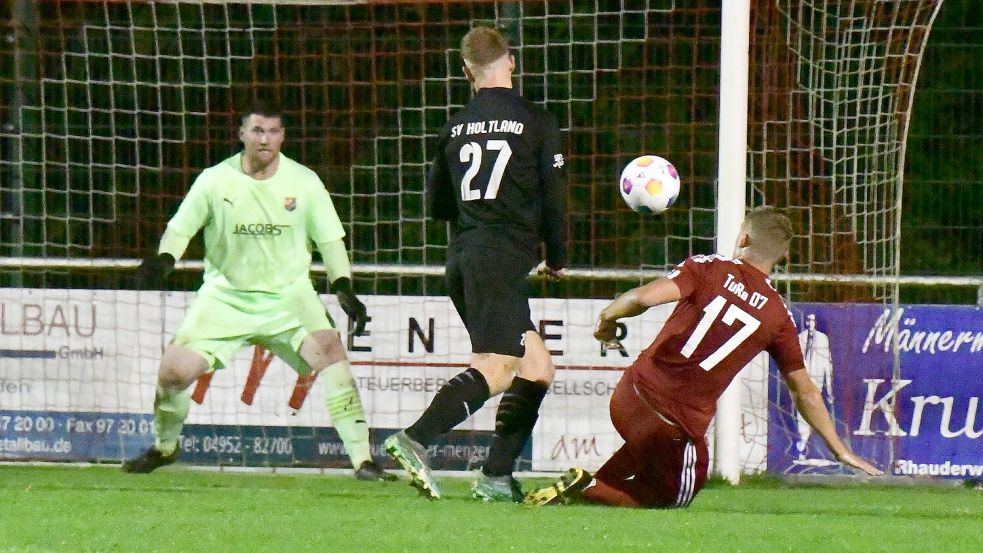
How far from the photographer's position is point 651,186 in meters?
7.19

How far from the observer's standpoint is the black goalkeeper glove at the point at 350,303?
317 inches

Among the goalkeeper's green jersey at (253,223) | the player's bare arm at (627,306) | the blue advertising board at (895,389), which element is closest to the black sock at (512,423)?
the player's bare arm at (627,306)

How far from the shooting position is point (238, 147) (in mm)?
12062

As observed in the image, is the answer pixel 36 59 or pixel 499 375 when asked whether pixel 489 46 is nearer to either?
pixel 499 375

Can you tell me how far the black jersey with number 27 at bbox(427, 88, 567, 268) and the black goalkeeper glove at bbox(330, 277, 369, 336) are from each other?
1.50 m

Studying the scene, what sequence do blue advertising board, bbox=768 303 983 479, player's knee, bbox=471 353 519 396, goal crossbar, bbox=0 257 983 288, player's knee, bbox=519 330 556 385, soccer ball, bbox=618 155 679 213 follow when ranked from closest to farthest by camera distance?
player's knee, bbox=471 353 519 396
player's knee, bbox=519 330 556 385
soccer ball, bbox=618 155 679 213
blue advertising board, bbox=768 303 983 479
goal crossbar, bbox=0 257 983 288

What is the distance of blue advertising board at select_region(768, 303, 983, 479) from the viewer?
28.5 ft

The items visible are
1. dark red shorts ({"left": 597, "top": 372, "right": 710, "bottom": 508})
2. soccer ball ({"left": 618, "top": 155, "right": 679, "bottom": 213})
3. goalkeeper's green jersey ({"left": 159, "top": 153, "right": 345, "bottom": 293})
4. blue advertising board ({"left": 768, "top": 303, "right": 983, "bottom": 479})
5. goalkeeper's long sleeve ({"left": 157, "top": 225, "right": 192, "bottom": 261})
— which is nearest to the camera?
dark red shorts ({"left": 597, "top": 372, "right": 710, "bottom": 508})

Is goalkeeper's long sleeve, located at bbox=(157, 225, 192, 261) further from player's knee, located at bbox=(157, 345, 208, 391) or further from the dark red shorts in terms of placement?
the dark red shorts

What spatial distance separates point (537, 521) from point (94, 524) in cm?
148

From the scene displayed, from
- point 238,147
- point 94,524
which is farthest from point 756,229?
point 238,147

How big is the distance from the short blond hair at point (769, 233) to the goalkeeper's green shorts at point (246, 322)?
9.03 ft

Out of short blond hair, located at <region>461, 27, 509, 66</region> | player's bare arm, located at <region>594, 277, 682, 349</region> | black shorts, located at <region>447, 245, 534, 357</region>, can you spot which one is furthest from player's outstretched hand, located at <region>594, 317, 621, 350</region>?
short blond hair, located at <region>461, 27, 509, 66</region>

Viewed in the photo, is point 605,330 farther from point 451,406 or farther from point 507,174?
point 507,174
